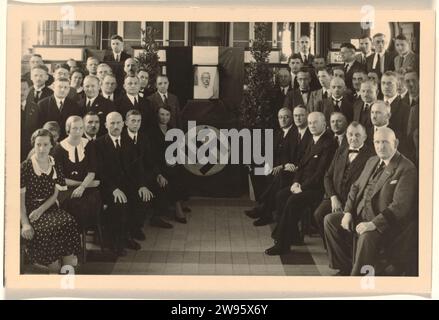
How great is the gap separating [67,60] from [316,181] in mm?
2196

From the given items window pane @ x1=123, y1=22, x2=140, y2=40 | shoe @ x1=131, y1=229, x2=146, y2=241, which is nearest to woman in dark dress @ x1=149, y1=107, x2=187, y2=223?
shoe @ x1=131, y1=229, x2=146, y2=241

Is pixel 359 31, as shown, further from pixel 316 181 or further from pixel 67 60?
pixel 67 60

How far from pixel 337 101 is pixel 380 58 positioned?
0.48m

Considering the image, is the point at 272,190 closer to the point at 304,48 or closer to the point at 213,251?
the point at 213,251

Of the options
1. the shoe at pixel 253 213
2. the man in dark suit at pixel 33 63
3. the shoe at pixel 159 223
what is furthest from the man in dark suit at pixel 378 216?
the man in dark suit at pixel 33 63

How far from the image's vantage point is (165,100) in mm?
6223

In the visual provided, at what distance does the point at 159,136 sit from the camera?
20.5 feet

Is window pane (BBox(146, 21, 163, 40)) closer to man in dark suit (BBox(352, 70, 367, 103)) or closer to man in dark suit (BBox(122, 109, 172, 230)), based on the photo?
man in dark suit (BBox(122, 109, 172, 230))

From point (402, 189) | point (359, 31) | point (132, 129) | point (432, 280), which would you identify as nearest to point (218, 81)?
point (132, 129)

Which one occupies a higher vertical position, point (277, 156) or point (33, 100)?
point (33, 100)

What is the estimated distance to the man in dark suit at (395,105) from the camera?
6180 mm

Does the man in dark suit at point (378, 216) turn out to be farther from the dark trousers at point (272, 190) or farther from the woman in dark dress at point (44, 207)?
the woman in dark dress at point (44, 207)

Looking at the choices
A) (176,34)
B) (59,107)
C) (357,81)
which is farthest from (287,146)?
(59,107)

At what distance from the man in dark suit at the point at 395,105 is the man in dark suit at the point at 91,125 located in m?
2.29
